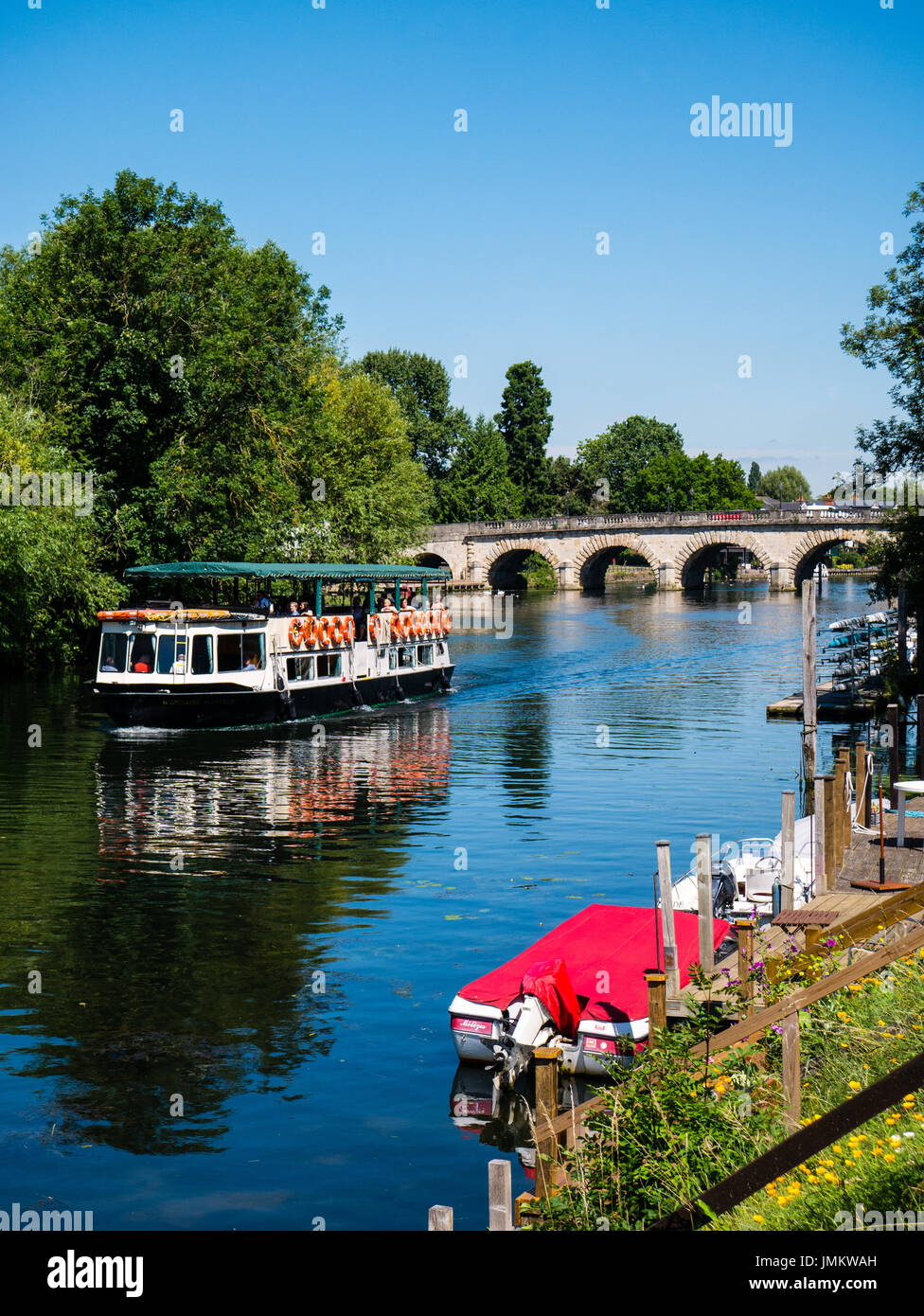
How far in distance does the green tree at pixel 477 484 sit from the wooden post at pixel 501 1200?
139104 mm

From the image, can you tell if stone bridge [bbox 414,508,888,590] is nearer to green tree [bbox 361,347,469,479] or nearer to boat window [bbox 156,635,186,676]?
green tree [bbox 361,347,469,479]

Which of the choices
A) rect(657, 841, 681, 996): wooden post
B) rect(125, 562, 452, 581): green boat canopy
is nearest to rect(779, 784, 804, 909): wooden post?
rect(657, 841, 681, 996): wooden post

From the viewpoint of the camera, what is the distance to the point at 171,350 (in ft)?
171

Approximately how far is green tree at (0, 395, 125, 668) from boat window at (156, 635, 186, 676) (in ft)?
22.5

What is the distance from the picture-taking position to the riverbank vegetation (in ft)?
28.5

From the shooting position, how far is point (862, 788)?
2261cm

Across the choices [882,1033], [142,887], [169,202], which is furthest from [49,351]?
[882,1033]

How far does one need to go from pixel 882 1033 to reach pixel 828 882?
6.78m

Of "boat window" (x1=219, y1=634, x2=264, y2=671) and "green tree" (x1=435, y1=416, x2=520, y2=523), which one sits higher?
"green tree" (x1=435, y1=416, x2=520, y2=523)

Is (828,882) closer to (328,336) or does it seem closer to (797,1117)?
(797,1117)

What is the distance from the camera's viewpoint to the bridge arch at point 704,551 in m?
121

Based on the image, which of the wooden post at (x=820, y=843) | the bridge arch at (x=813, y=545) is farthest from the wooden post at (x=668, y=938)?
the bridge arch at (x=813, y=545)

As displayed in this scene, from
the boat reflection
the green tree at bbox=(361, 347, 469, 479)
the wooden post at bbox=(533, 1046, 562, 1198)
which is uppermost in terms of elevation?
the green tree at bbox=(361, 347, 469, 479)

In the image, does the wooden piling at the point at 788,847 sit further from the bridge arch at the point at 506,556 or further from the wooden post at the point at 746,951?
the bridge arch at the point at 506,556
